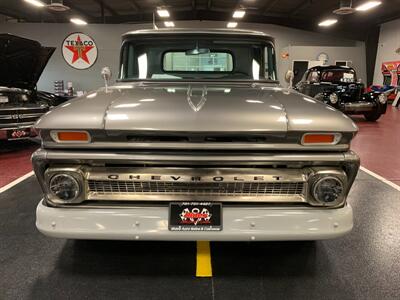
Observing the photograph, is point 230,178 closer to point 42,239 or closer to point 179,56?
point 179,56

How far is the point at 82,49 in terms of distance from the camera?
8219 mm

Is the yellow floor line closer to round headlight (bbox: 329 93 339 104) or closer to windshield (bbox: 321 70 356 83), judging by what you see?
round headlight (bbox: 329 93 339 104)

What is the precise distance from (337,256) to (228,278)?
38.6 inches

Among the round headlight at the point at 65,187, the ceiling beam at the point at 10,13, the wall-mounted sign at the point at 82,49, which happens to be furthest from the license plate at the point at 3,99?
the ceiling beam at the point at 10,13

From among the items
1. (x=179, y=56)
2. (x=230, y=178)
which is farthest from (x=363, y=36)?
(x=230, y=178)

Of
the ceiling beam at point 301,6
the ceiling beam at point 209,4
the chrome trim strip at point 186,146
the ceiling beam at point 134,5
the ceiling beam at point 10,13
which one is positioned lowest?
the chrome trim strip at point 186,146

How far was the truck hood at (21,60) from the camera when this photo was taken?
19.0 feet

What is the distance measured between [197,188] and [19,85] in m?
6.13

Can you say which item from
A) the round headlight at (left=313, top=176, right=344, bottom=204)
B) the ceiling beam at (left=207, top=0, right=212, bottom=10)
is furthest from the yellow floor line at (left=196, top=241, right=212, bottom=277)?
the ceiling beam at (left=207, top=0, right=212, bottom=10)

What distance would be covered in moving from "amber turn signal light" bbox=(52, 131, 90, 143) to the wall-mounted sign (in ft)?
19.8

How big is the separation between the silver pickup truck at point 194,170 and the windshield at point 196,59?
1137mm

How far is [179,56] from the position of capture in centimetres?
325

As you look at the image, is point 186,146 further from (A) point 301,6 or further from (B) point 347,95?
(A) point 301,6

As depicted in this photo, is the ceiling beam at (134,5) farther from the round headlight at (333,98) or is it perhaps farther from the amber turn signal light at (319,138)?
the amber turn signal light at (319,138)
